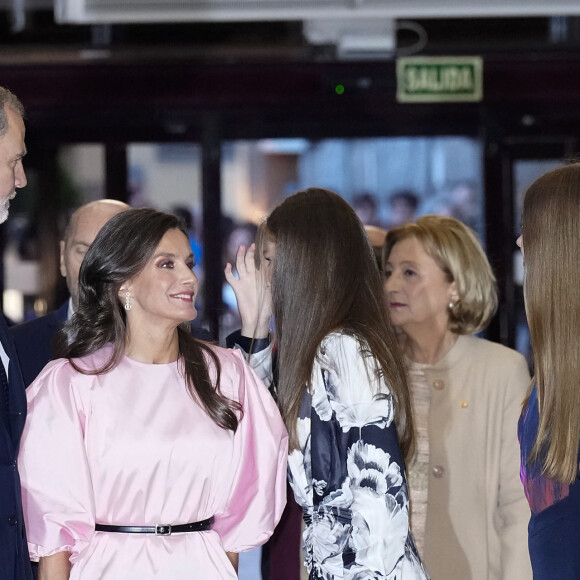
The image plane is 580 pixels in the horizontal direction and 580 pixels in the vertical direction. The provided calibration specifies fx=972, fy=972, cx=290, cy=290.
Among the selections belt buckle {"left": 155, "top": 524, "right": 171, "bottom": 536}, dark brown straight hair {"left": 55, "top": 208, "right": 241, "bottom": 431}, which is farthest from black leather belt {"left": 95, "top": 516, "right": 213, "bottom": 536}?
dark brown straight hair {"left": 55, "top": 208, "right": 241, "bottom": 431}

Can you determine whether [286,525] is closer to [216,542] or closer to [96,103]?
[216,542]

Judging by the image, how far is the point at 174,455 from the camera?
2.20 metres

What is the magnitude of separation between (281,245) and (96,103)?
156 inches

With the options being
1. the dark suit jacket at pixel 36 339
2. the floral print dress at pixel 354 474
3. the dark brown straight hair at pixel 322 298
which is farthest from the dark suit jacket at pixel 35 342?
the floral print dress at pixel 354 474

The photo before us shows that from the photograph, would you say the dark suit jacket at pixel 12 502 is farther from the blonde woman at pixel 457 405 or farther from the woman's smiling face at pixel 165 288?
the blonde woman at pixel 457 405

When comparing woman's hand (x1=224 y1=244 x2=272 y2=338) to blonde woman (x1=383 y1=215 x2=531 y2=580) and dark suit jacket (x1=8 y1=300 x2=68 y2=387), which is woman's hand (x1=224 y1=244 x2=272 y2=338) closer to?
blonde woman (x1=383 y1=215 x2=531 y2=580)

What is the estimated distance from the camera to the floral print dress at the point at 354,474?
212cm

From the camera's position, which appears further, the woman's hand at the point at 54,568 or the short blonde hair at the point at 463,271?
the short blonde hair at the point at 463,271

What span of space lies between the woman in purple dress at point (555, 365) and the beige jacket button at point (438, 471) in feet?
3.74

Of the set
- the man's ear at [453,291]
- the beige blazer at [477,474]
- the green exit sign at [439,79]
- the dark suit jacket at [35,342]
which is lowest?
the beige blazer at [477,474]

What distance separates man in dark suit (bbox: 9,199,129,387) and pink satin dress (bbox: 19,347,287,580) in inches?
24.2

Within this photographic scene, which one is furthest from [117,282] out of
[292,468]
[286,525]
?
[286,525]

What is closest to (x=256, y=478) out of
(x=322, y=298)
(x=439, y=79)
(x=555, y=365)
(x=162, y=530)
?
(x=162, y=530)

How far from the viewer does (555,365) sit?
178 centimetres
